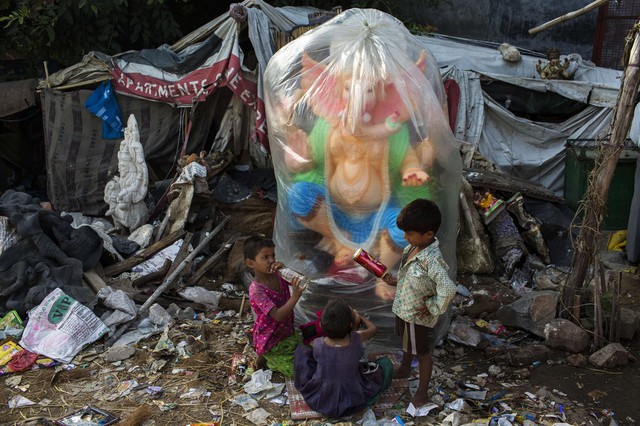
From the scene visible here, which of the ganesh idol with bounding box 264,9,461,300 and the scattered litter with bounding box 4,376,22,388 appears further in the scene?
the ganesh idol with bounding box 264,9,461,300

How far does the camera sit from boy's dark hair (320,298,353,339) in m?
3.02

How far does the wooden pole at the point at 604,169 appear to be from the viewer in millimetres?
3635

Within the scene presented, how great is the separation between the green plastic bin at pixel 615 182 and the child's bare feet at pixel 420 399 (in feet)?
11.6

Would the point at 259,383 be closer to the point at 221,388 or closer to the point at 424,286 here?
the point at 221,388

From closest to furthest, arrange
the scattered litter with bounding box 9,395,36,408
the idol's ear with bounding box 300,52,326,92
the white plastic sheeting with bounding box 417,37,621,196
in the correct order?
1. the scattered litter with bounding box 9,395,36,408
2. the idol's ear with bounding box 300,52,326,92
3. the white plastic sheeting with bounding box 417,37,621,196

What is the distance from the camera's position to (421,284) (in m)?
3.14

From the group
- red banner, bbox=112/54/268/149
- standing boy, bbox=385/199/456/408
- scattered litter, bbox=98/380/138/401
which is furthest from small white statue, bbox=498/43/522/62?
scattered litter, bbox=98/380/138/401

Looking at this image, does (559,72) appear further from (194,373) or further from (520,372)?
(194,373)

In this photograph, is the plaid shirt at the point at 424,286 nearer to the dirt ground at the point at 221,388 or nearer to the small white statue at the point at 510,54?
the dirt ground at the point at 221,388

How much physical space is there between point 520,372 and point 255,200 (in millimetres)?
2983

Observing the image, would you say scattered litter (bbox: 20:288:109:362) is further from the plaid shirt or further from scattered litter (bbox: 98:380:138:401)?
the plaid shirt

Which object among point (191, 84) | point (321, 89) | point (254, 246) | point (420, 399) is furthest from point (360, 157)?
point (191, 84)

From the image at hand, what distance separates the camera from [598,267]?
388cm

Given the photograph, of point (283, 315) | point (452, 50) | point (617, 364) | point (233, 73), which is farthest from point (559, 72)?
point (283, 315)
